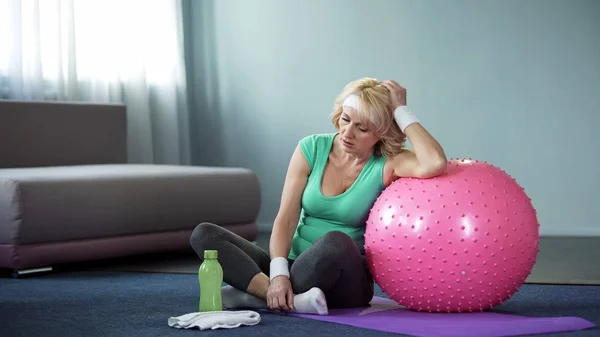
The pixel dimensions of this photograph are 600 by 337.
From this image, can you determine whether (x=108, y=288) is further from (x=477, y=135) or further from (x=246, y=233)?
(x=477, y=135)

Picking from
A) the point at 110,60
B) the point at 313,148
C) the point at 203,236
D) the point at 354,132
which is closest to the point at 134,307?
the point at 203,236

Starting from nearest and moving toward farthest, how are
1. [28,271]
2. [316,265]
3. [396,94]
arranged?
[316,265]
[396,94]
[28,271]

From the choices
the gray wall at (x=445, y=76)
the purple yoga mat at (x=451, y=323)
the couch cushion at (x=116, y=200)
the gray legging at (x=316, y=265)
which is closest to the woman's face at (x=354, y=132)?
the gray legging at (x=316, y=265)

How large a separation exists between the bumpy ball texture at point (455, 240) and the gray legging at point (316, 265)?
0.29ft

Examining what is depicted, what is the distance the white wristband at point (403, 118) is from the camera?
8.48 ft

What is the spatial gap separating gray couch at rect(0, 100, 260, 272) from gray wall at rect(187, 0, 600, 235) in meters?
1.03

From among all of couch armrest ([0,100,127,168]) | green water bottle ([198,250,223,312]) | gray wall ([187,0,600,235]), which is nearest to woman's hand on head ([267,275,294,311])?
green water bottle ([198,250,223,312])

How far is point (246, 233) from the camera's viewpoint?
4.57 m

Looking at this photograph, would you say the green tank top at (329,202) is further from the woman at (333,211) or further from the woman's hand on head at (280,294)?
the woman's hand on head at (280,294)

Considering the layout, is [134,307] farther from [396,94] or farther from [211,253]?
[396,94]

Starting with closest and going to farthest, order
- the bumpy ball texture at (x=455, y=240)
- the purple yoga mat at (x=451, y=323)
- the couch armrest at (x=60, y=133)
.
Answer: the purple yoga mat at (x=451, y=323) → the bumpy ball texture at (x=455, y=240) → the couch armrest at (x=60, y=133)

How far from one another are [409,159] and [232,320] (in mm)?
696

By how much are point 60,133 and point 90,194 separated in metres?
1.00

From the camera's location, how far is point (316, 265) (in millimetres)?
2514
